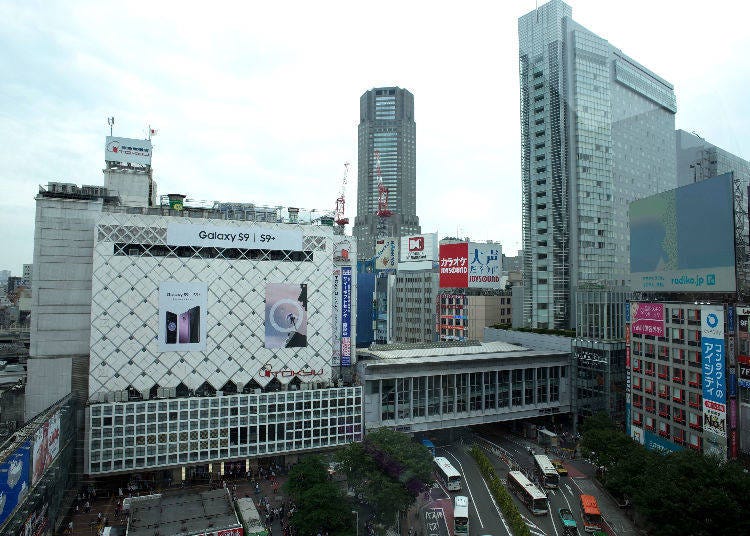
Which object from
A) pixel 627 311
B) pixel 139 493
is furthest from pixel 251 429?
pixel 627 311

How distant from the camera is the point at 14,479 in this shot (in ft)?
102

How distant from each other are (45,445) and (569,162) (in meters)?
89.3

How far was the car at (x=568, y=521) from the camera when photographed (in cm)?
4375

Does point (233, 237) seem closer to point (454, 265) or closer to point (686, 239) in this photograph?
point (686, 239)

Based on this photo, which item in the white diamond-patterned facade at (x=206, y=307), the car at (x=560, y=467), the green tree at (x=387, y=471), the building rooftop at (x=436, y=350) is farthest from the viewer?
the building rooftop at (x=436, y=350)

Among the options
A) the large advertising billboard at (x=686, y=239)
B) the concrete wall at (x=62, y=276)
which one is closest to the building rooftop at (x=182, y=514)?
the concrete wall at (x=62, y=276)

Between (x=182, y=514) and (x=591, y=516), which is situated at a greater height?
(x=182, y=514)

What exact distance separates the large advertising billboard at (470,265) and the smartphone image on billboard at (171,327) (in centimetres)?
7052

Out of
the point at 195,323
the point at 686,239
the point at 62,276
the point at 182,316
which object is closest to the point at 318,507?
the point at 195,323

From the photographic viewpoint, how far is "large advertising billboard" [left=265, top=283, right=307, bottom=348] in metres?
59.8

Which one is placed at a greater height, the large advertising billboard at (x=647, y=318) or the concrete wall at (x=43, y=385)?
the large advertising billboard at (x=647, y=318)

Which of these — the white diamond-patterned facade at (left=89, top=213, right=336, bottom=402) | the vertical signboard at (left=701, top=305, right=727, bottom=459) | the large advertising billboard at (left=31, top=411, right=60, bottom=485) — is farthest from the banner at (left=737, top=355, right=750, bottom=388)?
the large advertising billboard at (left=31, top=411, right=60, bottom=485)

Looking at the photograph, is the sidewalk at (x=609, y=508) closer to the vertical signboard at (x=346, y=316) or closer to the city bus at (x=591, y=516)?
the city bus at (x=591, y=516)

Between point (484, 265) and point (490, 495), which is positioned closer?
point (490, 495)
